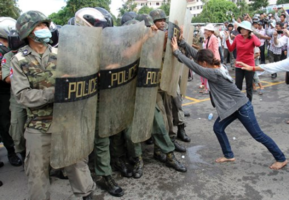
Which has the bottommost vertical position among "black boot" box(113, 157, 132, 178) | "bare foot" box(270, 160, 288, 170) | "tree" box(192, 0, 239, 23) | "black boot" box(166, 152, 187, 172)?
"black boot" box(113, 157, 132, 178)

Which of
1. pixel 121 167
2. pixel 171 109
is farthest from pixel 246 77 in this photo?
pixel 121 167

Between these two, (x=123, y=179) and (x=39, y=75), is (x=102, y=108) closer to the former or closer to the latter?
(x=39, y=75)

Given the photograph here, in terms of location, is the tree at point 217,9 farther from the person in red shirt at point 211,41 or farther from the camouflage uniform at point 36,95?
the camouflage uniform at point 36,95

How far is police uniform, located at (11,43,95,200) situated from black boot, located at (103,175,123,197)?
2.13 ft

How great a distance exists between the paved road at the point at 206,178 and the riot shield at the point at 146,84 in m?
0.67

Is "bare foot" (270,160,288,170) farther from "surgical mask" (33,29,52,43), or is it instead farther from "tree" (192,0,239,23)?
"tree" (192,0,239,23)

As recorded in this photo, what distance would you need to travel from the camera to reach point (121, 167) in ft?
10.7

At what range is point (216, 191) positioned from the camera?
2.81 metres

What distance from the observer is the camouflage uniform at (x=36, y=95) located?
2086mm

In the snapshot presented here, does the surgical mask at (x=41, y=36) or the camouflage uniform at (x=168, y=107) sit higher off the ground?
the surgical mask at (x=41, y=36)

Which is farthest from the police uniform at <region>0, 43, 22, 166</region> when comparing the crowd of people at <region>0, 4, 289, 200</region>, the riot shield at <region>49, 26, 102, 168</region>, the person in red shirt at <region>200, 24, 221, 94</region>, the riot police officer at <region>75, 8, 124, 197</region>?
the person in red shirt at <region>200, 24, 221, 94</region>

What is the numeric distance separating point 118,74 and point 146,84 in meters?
0.34

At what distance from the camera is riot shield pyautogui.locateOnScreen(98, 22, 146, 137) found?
2.24m

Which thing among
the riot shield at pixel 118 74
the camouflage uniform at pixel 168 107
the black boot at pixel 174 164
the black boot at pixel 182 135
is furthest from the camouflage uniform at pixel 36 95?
the black boot at pixel 182 135
